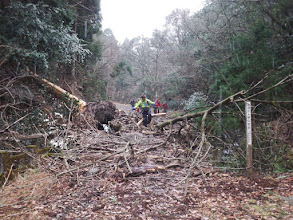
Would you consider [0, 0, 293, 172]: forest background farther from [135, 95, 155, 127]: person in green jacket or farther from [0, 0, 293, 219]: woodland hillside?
[135, 95, 155, 127]: person in green jacket

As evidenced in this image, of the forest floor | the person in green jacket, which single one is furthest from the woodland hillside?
the person in green jacket

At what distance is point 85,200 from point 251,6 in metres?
9.46

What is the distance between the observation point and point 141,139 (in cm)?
759

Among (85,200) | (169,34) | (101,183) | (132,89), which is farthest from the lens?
(132,89)

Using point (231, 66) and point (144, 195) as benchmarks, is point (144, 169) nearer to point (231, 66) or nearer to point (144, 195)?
point (144, 195)

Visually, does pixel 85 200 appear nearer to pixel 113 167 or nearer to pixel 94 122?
pixel 113 167

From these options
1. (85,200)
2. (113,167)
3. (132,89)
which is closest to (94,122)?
(113,167)

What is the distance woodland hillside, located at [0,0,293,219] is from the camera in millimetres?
3516

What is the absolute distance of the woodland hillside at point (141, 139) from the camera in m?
3.52

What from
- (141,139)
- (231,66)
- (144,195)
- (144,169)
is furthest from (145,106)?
(144,195)

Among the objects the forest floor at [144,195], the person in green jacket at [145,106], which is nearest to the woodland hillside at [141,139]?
the forest floor at [144,195]

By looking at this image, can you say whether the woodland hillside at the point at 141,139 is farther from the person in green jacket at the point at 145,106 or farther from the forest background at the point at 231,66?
the person in green jacket at the point at 145,106

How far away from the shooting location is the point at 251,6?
899 cm

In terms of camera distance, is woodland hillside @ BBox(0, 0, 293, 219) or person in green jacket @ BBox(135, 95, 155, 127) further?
person in green jacket @ BBox(135, 95, 155, 127)
